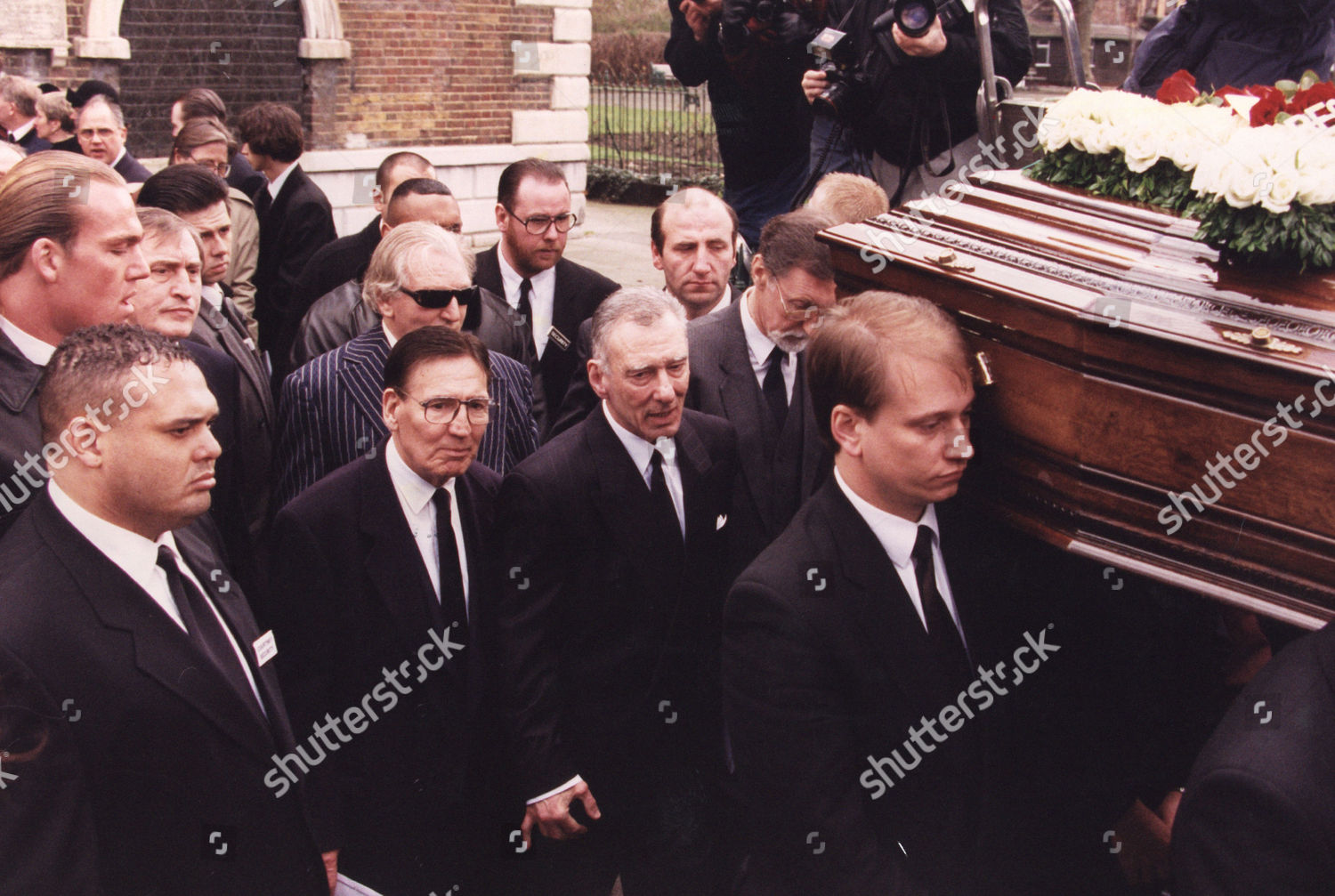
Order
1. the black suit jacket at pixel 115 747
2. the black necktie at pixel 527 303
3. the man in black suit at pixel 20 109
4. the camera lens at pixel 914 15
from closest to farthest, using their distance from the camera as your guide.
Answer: the black suit jacket at pixel 115 747 < the camera lens at pixel 914 15 < the black necktie at pixel 527 303 < the man in black suit at pixel 20 109

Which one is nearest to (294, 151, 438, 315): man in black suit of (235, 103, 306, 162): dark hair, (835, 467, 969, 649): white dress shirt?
(235, 103, 306, 162): dark hair

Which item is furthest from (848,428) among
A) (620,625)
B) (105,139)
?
(105,139)

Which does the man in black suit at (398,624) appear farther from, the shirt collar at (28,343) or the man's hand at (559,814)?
the shirt collar at (28,343)

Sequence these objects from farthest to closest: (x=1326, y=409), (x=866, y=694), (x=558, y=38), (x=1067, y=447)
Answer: (x=558, y=38)
(x=1067, y=447)
(x=866, y=694)
(x=1326, y=409)

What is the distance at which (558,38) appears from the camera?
1235cm

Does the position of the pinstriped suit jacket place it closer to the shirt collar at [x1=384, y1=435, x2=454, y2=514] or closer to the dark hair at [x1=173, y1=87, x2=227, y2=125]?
the shirt collar at [x1=384, y1=435, x2=454, y2=514]

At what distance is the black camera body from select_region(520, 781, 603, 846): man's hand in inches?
95.1

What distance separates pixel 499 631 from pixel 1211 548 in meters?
1.51

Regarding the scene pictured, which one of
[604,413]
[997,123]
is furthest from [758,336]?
[997,123]

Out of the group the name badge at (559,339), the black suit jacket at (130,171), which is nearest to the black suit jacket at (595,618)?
the name badge at (559,339)

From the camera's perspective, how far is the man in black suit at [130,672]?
1809mm

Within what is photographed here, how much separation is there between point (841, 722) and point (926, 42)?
99.5 inches

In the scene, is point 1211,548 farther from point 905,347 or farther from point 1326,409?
point 905,347

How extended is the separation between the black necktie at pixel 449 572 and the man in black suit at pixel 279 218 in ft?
9.39
